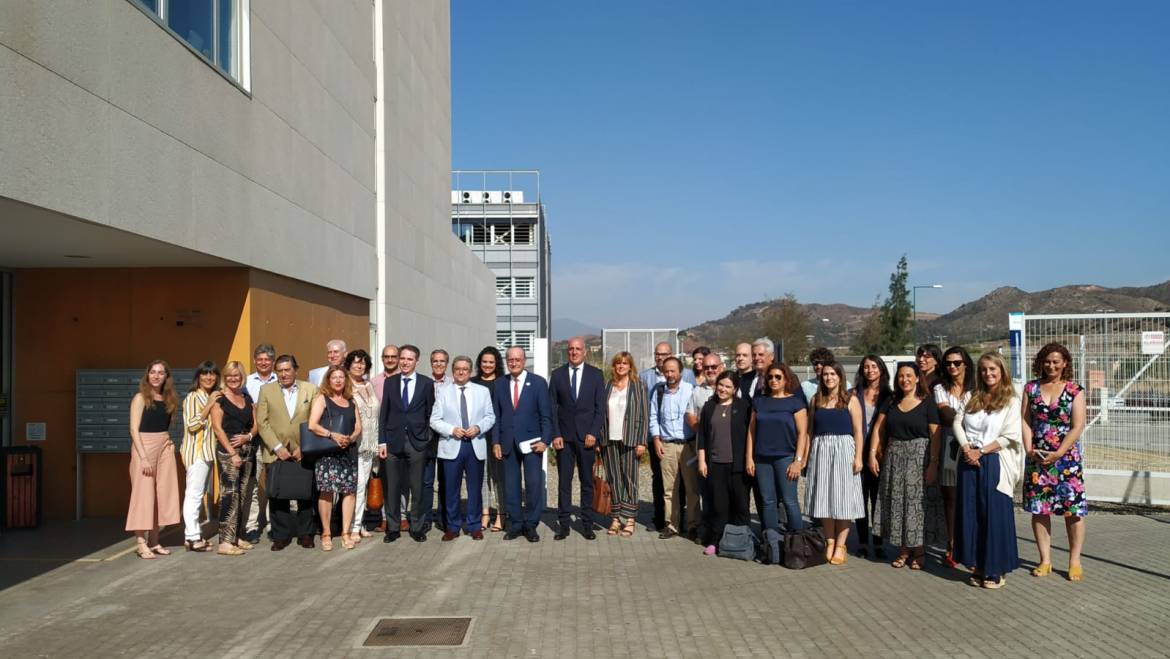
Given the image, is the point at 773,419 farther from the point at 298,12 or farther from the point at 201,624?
the point at 298,12

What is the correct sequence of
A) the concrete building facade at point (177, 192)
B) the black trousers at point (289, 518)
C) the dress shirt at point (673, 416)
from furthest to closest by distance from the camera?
the dress shirt at point (673, 416) < the black trousers at point (289, 518) < the concrete building facade at point (177, 192)

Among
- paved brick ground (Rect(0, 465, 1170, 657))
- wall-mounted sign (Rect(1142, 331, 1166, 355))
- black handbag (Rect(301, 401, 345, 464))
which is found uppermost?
wall-mounted sign (Rect(1142, 331, 1166, 355))

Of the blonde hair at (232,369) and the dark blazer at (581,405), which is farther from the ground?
the blonde hair at (232,369)

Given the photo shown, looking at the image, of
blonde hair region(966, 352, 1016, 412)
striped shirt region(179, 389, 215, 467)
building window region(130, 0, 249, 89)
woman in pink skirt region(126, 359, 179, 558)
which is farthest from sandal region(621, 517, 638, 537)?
building window region(130, 0, 249, 89)

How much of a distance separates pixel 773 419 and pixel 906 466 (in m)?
1.18

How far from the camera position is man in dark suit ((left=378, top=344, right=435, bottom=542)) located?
8977 mm

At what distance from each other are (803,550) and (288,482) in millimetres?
4767

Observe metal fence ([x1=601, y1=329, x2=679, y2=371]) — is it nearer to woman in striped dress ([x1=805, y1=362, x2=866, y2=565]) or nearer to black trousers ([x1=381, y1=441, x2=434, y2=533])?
black trousers ([x1=381, y1=441, x2=434, y2=533])

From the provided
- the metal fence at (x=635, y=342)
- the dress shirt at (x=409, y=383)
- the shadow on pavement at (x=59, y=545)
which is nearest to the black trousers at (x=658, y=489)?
the dress shirt at (x=409, y=383)

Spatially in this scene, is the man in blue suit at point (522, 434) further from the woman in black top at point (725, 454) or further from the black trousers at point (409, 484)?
the woman in black top at point (725, 454)

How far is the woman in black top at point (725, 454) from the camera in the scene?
8367 mm

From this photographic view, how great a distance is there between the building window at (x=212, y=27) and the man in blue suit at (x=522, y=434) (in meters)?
4.47

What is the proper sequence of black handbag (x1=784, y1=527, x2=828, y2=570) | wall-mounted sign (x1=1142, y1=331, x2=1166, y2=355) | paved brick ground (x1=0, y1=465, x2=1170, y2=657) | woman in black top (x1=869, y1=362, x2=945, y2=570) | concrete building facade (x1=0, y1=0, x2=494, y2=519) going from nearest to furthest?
paved brick ground (x1=0, y1=465, x2=1170, y2=657), concrete building facade (x1=0, y1=0, x2=494, y2=519), woman in black top (x1=869, y1=362, x2=945, y2=570), black handbag (x1=784, y1=527, x2=828, y2=570), wall-mounted sign (x1=1142, y1=331, x2=1166, y2=355)

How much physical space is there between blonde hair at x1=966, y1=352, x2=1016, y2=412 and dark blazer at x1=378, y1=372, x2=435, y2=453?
16.4ft
